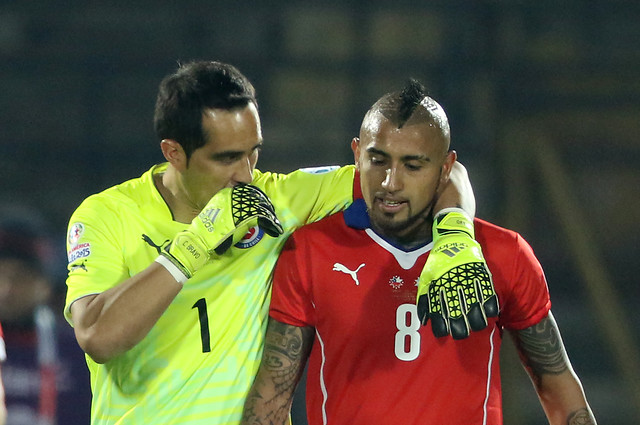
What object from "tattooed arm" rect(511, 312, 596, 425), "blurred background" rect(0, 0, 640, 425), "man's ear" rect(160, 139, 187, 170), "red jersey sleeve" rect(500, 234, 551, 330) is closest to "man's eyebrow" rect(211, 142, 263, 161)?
"man's ear" rect(160, 139, 187, 170)

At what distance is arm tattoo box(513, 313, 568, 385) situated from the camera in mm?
2562

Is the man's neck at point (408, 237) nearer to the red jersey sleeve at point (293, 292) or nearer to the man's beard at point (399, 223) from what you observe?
the man's beard at point (399, 223)

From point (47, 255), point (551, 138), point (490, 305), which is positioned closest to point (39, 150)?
point (47, 255)

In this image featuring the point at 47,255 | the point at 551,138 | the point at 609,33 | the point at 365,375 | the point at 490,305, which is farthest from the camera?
the point at 609,33

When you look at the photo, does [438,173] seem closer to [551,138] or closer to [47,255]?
[47,255]

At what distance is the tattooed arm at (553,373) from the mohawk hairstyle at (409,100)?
64 cm

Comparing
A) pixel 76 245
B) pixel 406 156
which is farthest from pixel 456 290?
pixel 76 245

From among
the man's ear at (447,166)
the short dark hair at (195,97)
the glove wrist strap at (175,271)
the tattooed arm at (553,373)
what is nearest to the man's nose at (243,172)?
the short dark hair at (195,97)

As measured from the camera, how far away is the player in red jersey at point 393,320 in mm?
2471

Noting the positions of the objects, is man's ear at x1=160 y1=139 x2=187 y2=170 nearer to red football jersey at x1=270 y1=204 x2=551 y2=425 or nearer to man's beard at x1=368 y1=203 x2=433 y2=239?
red football jersey at x1=270 y1=204 x2=551 y2=425

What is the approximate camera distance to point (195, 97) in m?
2.60

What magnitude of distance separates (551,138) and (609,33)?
4.44 ft

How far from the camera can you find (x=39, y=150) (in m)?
6.10

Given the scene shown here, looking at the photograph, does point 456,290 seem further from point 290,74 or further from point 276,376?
point 290,74
